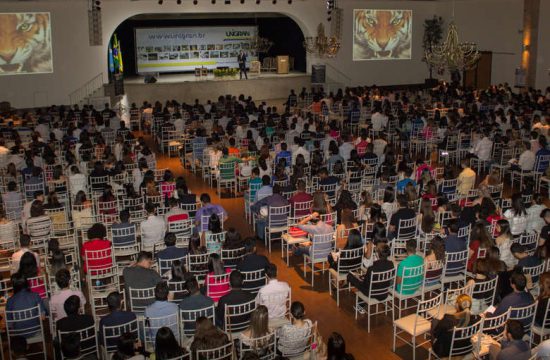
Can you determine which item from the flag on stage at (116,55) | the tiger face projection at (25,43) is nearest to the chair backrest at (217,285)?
the tiger face projection at (25,43)

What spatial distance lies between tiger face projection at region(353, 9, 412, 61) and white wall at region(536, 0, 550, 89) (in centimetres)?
712

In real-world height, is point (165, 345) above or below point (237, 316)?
above

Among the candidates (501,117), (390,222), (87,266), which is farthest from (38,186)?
A: (501,117)

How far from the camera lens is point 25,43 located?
83.3 feet

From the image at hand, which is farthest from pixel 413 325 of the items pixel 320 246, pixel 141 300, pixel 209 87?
pixel 209 87

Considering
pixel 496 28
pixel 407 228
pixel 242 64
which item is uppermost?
pixel 496 28

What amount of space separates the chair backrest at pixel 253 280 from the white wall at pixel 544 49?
897 inches

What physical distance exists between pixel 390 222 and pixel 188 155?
27.0 feet

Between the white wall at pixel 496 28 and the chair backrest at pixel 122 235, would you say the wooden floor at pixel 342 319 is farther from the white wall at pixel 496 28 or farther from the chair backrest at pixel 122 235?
the white wall at pixel 496 28

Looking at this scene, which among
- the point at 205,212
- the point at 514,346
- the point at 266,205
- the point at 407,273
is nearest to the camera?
the point at 514,346

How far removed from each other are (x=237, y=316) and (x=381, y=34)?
1059 inches

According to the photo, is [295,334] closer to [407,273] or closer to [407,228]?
[407,273]

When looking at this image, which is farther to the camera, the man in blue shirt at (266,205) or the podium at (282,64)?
the podium at (282,64)

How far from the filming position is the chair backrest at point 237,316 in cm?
748
